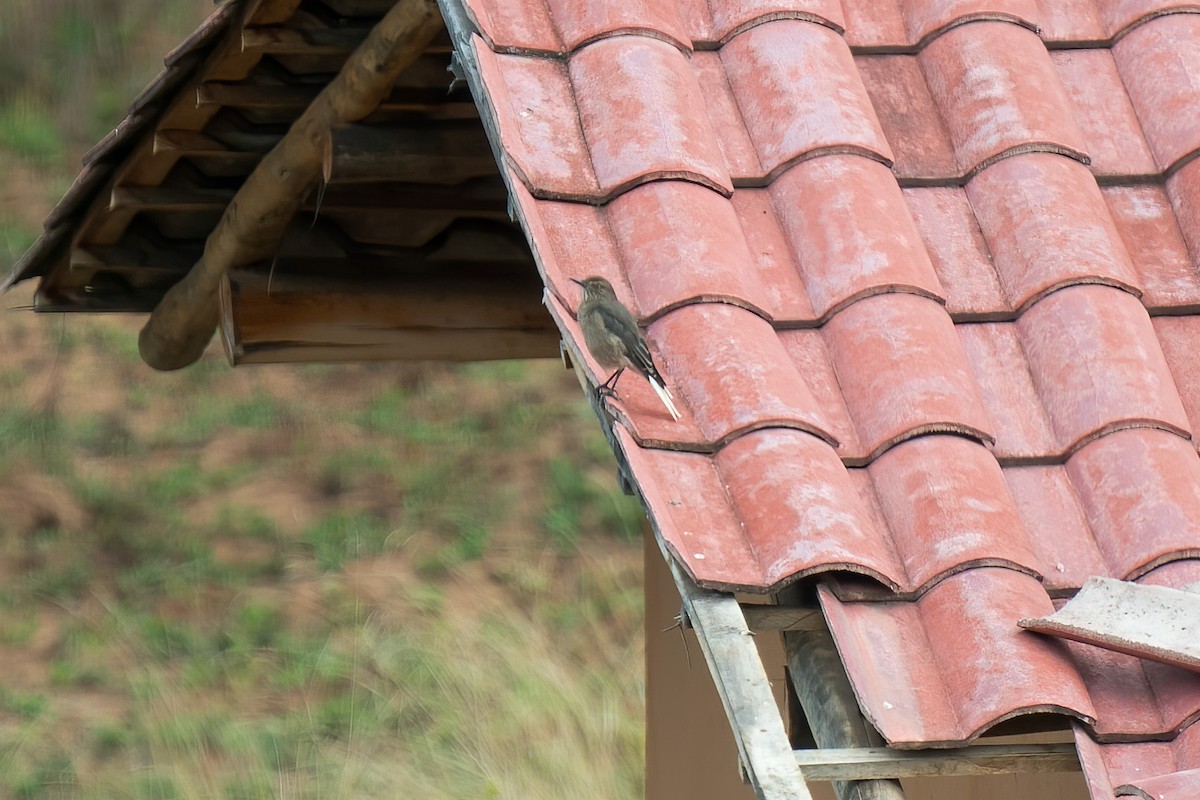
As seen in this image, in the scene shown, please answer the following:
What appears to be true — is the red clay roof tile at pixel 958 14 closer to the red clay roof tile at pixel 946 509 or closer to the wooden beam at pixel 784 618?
the red clay roof tile at pixel 946 509

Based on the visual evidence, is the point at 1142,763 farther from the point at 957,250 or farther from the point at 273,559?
the point at 273,559

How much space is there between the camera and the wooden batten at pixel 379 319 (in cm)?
543

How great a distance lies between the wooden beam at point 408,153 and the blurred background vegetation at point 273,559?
6.08 metres

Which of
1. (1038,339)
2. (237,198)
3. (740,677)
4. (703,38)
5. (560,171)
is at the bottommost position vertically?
(740,677)

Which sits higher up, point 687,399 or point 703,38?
point 703,38

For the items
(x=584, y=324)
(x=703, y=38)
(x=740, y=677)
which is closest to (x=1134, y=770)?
(x=740, y=677)

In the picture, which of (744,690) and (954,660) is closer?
(744,690)

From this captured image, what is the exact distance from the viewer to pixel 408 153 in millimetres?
4883

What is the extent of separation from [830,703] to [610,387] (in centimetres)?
62

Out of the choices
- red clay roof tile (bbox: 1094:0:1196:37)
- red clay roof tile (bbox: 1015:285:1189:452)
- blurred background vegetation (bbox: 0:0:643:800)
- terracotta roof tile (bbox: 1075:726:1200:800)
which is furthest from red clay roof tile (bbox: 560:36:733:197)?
blurred background vegetation (bbox: 0:0:643:800)

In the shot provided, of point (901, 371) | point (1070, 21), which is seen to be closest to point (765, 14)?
point (1070, 21)

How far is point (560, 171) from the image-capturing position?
2961mm

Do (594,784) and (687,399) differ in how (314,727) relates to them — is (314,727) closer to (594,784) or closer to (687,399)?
(594,784)

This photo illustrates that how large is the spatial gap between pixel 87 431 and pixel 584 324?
37.4 ft
